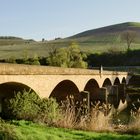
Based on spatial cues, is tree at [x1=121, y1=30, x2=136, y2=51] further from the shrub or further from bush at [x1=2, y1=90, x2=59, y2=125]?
bush at [x1=2, y1=90, x2=59, y2=125]

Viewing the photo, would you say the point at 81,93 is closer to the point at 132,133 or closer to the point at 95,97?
the point at 95,97

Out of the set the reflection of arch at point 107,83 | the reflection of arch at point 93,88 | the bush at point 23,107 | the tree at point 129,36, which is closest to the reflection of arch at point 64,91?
the reflection of arch at point 93,88

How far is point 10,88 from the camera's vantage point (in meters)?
21.1

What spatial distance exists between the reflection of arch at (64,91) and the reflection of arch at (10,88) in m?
8.72

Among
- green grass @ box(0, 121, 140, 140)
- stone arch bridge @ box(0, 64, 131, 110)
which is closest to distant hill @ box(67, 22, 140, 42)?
stone arch bridge @ box(0, 64, 131, 110)

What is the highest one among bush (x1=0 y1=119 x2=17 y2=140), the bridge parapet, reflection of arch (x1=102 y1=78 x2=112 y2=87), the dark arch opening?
the bridge parapet

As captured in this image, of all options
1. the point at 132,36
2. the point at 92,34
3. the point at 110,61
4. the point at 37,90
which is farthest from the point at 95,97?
the point at 92,34

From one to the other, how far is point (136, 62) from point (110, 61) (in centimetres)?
602

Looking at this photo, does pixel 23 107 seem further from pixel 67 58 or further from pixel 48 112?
pixel 67 58

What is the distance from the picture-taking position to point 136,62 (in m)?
96.9

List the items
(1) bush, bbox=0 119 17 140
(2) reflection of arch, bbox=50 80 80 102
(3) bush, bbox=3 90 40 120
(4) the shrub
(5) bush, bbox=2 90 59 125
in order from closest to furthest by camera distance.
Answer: (1) bush, bbox=0 119 17 140 < (4) the shrub < (5) bush, bbox=2 90 59 125 < (3) bush, bbox=3 90 40 120 < (2) reflection of arch, bbox=50 80 80 102

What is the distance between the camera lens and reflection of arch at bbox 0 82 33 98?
65.2ft

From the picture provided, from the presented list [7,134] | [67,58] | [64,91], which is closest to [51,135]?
[7,134]

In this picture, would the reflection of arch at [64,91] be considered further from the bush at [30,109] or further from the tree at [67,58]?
the tree at [67,58]
